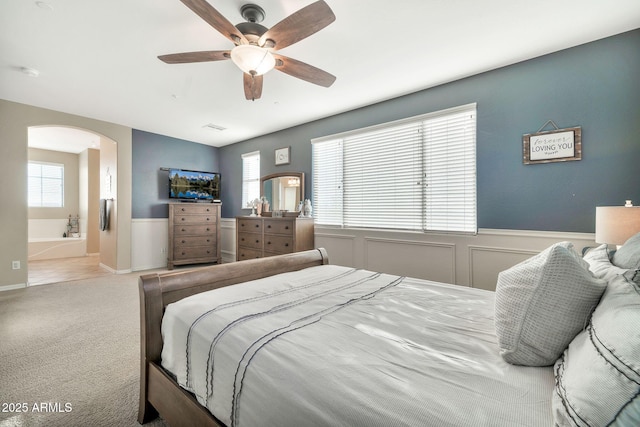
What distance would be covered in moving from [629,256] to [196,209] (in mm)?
5836

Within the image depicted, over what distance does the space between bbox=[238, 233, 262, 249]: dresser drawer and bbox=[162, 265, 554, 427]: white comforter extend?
309cm

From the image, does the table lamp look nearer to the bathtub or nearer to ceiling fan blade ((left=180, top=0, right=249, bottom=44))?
ceiling fan blade ((left=180, top=0, right=249, bottom=44))

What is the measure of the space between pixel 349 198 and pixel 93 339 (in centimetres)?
326

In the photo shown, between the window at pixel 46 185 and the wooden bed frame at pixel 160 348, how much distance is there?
27.8 feet

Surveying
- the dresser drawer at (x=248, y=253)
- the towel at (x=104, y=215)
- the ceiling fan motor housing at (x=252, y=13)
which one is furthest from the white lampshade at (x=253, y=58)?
the towel at (x=104, y=215)

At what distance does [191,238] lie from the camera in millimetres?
5516

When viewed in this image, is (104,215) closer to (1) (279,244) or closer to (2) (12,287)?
(2) (12,287)

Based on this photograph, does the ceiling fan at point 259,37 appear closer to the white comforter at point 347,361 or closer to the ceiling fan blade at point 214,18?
the ceiling fan blade at point 214,18

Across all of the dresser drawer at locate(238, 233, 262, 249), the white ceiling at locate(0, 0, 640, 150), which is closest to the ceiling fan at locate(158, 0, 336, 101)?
the white ceiling at locate(0, 0, 640, 150)

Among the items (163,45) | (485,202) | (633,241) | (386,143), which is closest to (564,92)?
(485,202)

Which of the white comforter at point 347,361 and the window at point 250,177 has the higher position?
the window at point 250,177

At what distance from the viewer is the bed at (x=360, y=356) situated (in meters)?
0.71

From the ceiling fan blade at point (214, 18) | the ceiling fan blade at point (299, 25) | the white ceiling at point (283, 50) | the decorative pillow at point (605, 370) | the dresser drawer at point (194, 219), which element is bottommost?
the decorative pillow at point (605, 370)

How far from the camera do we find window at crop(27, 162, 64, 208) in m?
7.06
